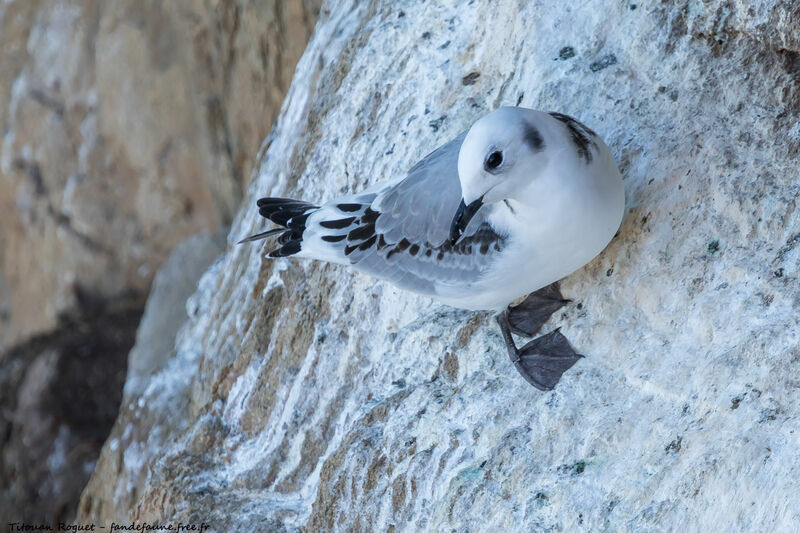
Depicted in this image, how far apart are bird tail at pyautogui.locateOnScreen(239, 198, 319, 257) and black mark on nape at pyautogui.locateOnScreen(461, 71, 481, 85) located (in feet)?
2.27

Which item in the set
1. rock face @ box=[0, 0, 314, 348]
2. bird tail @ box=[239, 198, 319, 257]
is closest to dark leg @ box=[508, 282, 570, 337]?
bird tail @ box=[239, 198, 319, 257]

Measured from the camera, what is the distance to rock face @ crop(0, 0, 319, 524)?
6.06 metres

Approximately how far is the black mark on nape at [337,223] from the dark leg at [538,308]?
632 mm

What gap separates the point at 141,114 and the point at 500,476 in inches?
194

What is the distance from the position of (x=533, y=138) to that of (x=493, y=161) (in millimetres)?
129

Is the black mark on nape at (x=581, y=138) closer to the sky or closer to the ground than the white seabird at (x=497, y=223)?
closer to the sky

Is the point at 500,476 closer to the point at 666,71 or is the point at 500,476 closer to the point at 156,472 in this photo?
the point at 666,71

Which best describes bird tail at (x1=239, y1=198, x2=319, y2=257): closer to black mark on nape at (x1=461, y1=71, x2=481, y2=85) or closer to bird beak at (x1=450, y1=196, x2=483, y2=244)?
black mark on nape at (x1=461, y1=71, x2=481, y2=85)

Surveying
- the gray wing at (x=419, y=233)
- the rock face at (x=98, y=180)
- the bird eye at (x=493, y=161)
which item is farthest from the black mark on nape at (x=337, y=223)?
the rock face at (x=98, y=180)

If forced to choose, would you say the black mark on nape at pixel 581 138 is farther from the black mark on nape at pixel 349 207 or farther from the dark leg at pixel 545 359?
the black mark on nape at pixel 349 207

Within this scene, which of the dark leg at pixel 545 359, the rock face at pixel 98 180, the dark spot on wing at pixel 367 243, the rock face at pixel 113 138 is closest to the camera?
the dark leg at pixel 545 359

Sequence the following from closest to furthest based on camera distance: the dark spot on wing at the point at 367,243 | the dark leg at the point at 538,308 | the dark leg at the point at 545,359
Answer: the dark leg at the point at 545,359 < the dark leg at the point at 538,308 < the dark spot on wing at the point at 367,243

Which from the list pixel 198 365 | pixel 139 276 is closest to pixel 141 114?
pixel 139 276

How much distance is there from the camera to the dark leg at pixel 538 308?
278cm
